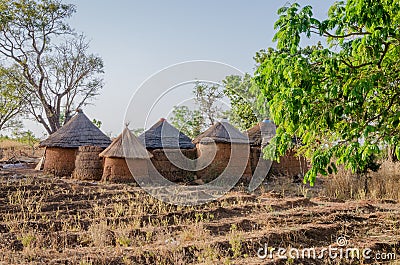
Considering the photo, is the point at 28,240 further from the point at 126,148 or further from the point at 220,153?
the point at 220,153

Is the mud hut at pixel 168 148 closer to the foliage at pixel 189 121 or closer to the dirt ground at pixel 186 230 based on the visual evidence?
the foliage at pixel 189 121

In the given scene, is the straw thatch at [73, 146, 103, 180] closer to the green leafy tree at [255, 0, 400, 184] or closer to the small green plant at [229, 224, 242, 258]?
the small green plant at [229, 224, 242, 258]

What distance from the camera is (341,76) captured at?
3.77 m

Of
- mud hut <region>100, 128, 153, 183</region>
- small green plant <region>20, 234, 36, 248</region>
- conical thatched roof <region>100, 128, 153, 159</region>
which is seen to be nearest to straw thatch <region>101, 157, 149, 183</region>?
mud hut <region>100, 128, 153, 183</region>

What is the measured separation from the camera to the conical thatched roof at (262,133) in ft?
45.2

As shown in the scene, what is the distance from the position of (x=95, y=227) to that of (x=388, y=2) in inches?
166


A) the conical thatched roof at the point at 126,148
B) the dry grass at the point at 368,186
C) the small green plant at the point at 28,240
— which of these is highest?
Result: the conical thatched roof at the point at 126,148

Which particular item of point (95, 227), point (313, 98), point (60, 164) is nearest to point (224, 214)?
point (95, 227)

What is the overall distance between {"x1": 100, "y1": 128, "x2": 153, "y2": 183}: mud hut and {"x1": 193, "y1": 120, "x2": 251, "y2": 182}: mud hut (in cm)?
178

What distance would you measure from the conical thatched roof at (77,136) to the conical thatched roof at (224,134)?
3459 mm

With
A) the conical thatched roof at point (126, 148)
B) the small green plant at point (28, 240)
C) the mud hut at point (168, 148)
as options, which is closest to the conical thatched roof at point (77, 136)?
the mud hut at point (168, 148)

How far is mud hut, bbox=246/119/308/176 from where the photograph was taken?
42.6 ft

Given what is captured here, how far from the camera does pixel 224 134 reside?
12.3 meters

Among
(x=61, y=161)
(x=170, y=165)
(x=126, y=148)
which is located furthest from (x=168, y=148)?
(x=61, y=161)
